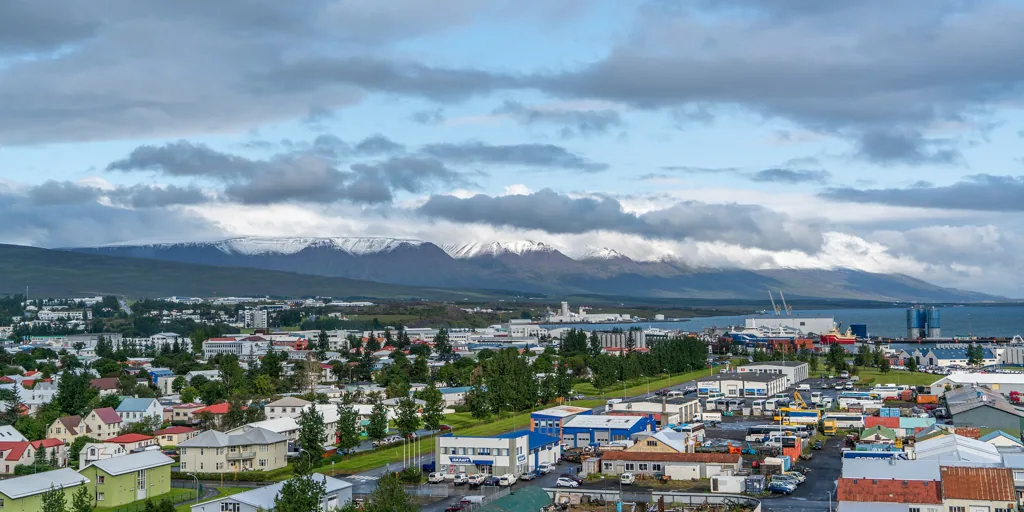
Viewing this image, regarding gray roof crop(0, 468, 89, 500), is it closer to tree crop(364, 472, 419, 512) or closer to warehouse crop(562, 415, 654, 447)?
tree crop(364, 472, 419, 512)

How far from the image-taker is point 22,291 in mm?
194125

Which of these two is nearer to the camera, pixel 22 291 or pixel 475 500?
pixel 475 500

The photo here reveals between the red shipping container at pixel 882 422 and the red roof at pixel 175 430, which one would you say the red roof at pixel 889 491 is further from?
the red roof at pixel 175 430

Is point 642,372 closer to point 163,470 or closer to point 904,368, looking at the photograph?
point 904,368

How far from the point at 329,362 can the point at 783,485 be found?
48001 millimetres

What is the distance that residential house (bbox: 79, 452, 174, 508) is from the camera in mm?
28156

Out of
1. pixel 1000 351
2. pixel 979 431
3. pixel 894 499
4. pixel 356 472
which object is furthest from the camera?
pixel 1000 351

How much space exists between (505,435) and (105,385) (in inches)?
1196

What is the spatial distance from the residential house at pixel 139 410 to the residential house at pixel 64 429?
319 centimetres

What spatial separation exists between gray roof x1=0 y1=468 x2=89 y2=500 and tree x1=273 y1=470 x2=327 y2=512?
21.9 ft

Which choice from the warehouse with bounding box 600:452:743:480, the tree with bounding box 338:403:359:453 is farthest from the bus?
the tree with bounding box 338:403:359:453

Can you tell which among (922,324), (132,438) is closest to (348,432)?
(132,438)

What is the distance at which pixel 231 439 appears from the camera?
3350 centimetres

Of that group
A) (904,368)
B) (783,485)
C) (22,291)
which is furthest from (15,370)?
(22,291)
